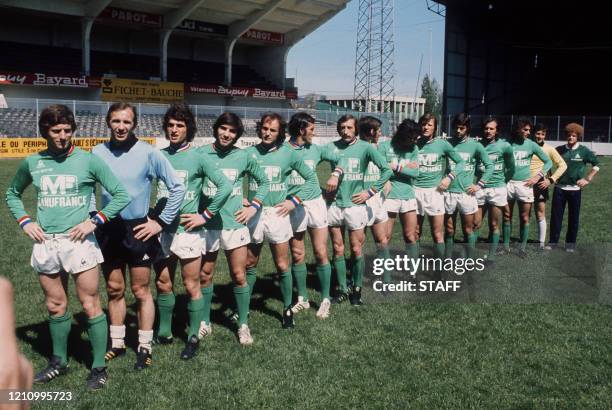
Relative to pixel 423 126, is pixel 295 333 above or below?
below

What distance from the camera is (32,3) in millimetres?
29453

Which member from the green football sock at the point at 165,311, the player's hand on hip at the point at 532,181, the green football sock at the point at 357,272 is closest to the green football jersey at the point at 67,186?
the green football sock at the point at 165,311

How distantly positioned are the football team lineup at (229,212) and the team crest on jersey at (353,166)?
1 cm

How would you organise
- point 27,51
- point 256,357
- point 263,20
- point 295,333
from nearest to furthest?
1. point 256,357
2. point 295,333
3. point 27,51
4. point 263,20

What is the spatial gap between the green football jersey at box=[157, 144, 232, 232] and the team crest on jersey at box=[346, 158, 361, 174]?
1.95 metres

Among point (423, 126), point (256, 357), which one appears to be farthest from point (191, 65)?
point (256, 357)

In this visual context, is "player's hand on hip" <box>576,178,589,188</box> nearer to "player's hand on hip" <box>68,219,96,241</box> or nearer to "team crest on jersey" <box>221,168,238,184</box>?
"team crest on jersey" <box>221,168,238,184</box>

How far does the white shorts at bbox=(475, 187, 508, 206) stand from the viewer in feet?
27.5

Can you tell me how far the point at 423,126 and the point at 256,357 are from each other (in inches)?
150

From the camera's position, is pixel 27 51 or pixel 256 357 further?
pixel 27 51

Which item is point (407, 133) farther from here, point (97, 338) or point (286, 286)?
point (97, 338)

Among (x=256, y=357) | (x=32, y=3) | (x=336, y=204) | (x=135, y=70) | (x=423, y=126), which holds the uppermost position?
(x=32, y=3)

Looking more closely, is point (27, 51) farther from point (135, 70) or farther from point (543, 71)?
point (543, 71)

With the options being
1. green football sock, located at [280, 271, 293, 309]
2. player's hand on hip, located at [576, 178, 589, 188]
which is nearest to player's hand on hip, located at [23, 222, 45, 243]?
green football sock, located at [280, 271, 293, 309]
